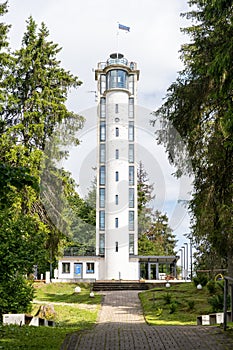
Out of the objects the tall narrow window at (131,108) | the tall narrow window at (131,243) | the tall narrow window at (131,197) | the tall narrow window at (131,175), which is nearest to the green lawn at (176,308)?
the tall narrow window at (131,243)

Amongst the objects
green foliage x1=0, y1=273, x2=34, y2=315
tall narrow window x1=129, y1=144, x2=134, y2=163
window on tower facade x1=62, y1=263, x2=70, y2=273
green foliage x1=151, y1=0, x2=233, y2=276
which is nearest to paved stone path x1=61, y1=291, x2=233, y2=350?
green foliage x1=151, y1=0, x2=233, y2=276

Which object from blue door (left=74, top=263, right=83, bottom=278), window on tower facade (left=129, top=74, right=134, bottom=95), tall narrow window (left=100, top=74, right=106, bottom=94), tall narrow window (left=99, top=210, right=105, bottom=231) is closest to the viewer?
blue door (left=74, top=263, right=83, bottom=278)

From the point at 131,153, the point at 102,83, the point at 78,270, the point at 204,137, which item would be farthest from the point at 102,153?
the point at 204,137

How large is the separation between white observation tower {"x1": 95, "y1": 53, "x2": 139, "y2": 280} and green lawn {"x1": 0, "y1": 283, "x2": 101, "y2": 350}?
7543mm

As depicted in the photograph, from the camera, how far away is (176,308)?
55.7 ft

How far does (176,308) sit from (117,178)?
2345 cm

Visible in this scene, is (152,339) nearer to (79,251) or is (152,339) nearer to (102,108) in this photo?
(79,251)

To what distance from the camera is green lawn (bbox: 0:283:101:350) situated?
7.21 metres

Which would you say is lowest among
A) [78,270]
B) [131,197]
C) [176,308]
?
[176,308]

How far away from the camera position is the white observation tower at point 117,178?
39.3 meters

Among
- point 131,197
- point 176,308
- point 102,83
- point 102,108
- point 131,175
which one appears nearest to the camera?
point 176,308

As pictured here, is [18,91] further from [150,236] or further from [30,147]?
[150,236]

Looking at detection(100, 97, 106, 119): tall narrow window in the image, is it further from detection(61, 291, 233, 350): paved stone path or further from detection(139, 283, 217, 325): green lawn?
detection(61, 291, 233, 350): paved stone path

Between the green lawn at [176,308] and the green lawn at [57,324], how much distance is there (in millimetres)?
2054
